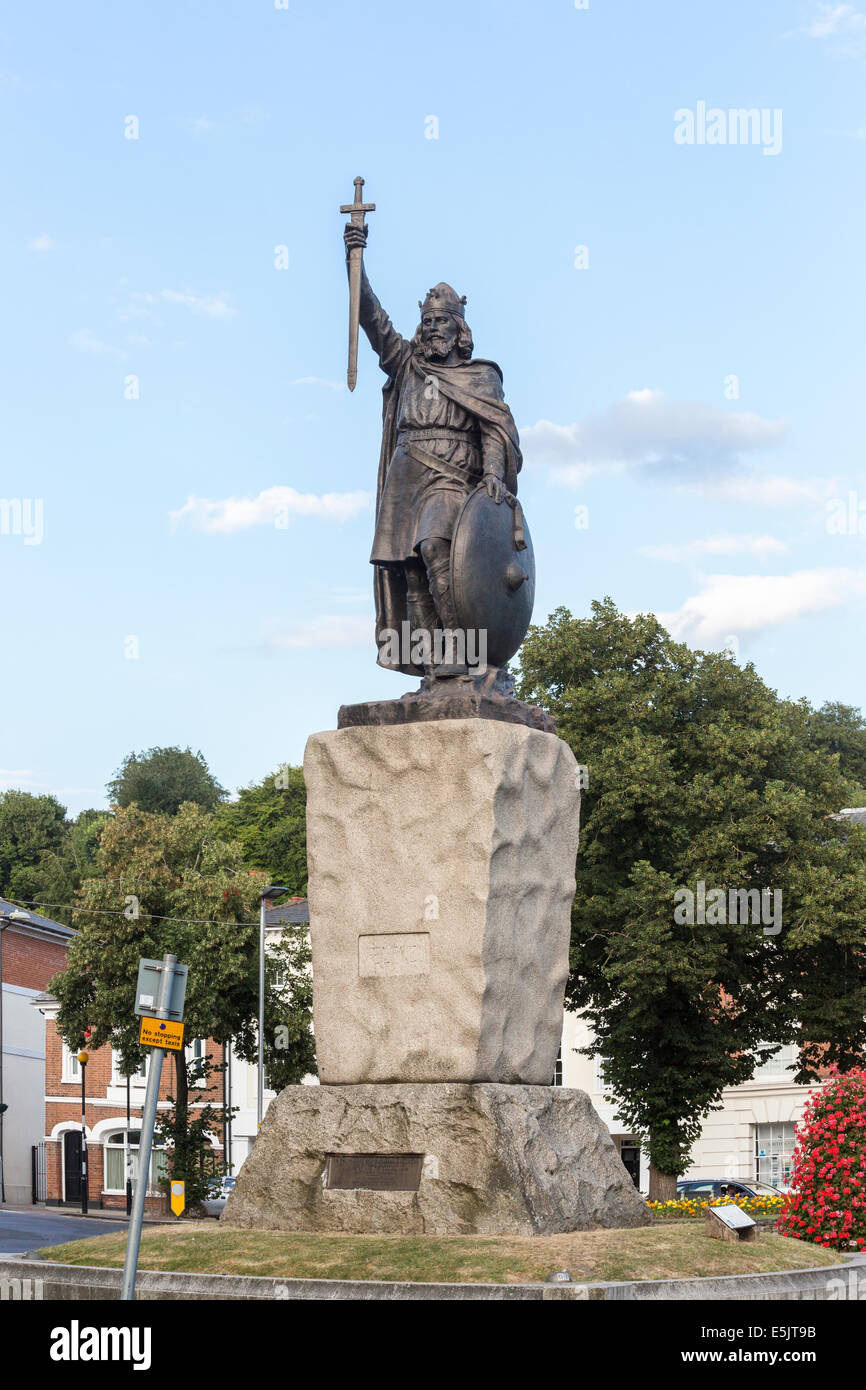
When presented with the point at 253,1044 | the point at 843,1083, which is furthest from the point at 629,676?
the point at 843,1083

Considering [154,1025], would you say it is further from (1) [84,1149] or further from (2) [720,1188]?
(1) [84,1149]

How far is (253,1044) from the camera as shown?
132ft

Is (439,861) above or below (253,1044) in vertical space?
above

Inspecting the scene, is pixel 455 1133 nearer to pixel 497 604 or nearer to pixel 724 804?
pixel 497 604

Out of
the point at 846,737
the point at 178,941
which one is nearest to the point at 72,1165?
the point at 178,941

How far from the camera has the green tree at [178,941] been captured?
37188 mm

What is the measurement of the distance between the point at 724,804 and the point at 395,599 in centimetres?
2210

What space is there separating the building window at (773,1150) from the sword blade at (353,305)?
41789 millimetres

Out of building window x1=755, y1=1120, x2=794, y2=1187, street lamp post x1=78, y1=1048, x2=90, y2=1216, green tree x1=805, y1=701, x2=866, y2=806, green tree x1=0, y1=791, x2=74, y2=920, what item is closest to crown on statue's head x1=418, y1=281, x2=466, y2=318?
street lamp post x1=78, y1=1048, x2=90, y2=1216

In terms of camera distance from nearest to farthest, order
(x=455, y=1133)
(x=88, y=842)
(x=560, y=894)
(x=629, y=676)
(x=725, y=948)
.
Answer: (x=455, y=1133) < (x=560, y=894) < (x=725, y=948) < (x=629, y=676) < (x=88, y=842)

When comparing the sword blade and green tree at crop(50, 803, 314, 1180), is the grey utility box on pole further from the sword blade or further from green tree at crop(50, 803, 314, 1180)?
green tree at crop(50, 803, 314, 1180)

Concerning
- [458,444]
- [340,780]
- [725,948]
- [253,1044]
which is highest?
[458,444]

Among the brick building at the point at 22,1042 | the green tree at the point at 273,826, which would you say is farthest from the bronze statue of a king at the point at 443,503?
the green tree at the point at 273,826

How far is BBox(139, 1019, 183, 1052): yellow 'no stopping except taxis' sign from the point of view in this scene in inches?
403
